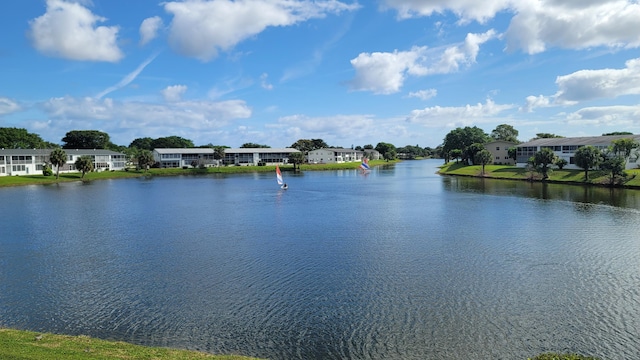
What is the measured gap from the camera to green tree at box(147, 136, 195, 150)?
180 meters

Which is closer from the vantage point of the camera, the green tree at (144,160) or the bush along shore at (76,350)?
the bush along shore at (76,350)

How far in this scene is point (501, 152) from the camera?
106 m

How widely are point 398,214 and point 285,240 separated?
50.3ft

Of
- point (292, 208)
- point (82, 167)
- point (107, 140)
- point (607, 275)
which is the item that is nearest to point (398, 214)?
point (292, 208)

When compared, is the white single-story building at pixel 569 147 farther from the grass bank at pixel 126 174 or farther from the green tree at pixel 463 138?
the grass bank at pixel 126 174

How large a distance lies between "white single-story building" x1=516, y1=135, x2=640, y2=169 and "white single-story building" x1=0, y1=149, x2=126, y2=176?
112 m

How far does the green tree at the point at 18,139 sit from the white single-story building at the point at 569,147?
140064 mm

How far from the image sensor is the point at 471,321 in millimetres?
15477

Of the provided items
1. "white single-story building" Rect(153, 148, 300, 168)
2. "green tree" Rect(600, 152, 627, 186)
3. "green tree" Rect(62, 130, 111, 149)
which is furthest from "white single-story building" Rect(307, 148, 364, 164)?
"green tree" Rect(600, 152, 627, 186)

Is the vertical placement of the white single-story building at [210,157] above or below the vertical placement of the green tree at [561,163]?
above

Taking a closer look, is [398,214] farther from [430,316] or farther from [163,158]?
[163,158]

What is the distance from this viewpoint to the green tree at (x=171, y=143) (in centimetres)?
18000

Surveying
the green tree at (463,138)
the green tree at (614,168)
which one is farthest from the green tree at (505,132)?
the green tree at (614,168)

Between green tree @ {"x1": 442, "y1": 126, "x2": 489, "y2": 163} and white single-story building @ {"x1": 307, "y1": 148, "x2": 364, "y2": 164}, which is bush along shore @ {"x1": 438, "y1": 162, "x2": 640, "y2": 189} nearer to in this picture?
green tree @ {"x1": 442, "y1": 126, "x2": 489, "y2": 163}
